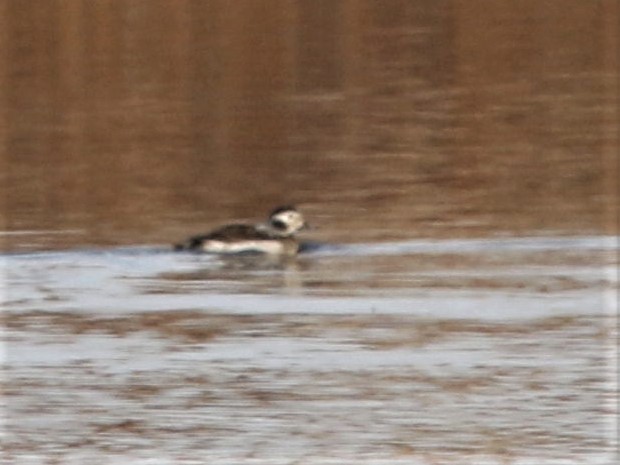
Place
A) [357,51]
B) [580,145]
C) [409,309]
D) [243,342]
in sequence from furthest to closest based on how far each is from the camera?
[357,51] < [580,145] < [409,309] < [243,342]

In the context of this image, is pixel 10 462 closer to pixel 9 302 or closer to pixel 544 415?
pixel 544 415

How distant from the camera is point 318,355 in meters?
8.86

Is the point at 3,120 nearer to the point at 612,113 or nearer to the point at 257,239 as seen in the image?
the point at 612,113

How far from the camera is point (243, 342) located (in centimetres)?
924

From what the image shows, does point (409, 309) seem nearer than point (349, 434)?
No

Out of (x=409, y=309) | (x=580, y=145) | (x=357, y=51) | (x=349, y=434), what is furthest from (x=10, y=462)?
(x=357, y=51)

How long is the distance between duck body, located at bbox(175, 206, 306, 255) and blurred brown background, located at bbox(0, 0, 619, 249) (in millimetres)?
421

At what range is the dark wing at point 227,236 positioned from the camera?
12789mm

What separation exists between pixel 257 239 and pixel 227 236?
33cm

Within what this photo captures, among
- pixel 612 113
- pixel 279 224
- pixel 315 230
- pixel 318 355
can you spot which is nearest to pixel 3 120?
pixel 612 113

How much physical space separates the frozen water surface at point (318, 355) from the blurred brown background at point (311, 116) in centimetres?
139

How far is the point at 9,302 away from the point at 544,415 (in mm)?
4081

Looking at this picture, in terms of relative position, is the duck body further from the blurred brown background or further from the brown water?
the blurred brown background

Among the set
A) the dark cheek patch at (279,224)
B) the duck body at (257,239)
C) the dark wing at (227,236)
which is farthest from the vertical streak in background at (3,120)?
the dark cheek patch at (279,224)
